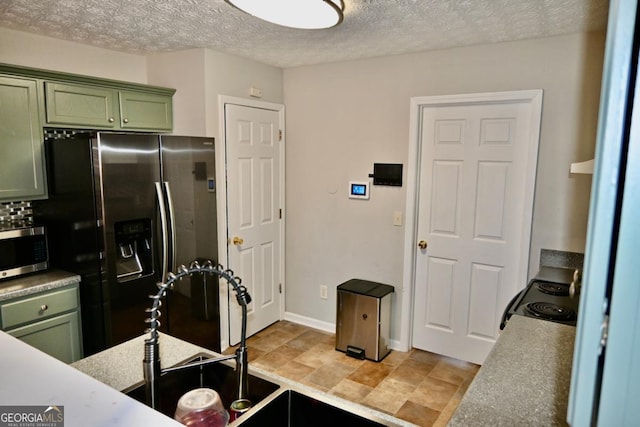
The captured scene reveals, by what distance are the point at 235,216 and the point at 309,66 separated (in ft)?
4.94

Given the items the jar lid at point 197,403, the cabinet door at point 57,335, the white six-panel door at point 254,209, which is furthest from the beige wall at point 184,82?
the jar lid at point 197,403

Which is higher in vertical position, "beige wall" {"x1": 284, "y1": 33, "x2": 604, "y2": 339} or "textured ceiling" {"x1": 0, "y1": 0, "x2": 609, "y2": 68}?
"textured ceiling" {"x1": 0, "y1": 0, "x2": 609, "y2": 68}

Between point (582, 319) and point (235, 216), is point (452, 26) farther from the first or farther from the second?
point (582, 319)

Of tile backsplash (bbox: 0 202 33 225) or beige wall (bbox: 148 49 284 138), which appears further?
beige wall (bbox: 148 49 284 138)

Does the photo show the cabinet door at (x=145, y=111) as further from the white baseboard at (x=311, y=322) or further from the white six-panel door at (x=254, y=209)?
the white baseboard at (x=311, y=322)

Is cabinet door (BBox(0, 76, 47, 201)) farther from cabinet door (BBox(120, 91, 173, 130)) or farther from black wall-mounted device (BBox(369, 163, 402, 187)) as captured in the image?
black wall-mounted device (BBox(369, 163, 402, 187))

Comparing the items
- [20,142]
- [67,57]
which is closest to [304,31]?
[67,57]

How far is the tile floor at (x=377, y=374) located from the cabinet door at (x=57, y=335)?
1.30m

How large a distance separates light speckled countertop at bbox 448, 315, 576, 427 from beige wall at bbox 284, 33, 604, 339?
4.84 feet

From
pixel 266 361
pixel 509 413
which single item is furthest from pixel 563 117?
pixel 266 361

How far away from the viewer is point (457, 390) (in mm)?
2957

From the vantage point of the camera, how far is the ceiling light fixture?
6.36ft

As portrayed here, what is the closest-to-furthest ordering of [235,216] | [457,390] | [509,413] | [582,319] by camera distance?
1. [582,319]
2. [509,413]
3. [457,390]
4. [235,216]

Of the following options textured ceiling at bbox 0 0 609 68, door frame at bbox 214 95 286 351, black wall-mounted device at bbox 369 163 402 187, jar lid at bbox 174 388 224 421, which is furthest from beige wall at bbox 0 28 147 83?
jar lid at bbox 174 388 224 421
